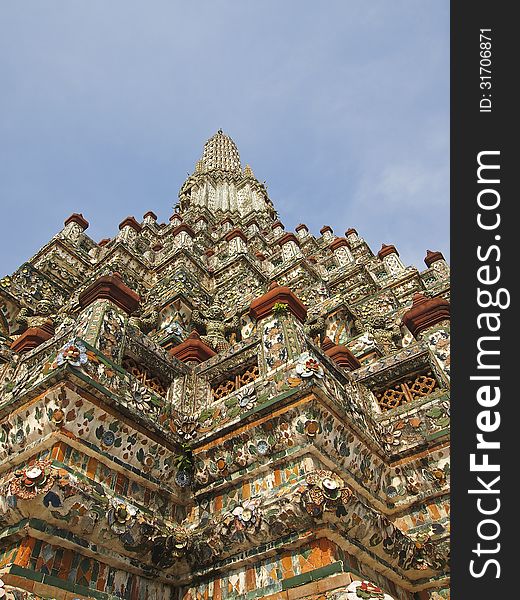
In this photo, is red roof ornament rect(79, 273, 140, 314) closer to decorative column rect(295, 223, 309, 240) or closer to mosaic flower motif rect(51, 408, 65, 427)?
mosaic flower motif rect(51, 408, 65, 427)

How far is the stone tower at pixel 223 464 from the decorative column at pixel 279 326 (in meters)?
0.03

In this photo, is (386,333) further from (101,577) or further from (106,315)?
(101,577)

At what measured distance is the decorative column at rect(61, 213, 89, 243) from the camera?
1850 cm

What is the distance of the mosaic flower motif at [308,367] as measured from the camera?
496cm

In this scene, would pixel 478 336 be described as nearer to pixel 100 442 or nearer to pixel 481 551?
pixel 481 551

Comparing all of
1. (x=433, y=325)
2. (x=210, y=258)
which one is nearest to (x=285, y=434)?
(x=433, y=325)

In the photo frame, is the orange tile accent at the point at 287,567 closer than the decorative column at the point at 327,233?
Yes

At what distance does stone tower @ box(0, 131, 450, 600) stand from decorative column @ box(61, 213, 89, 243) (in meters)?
11.9

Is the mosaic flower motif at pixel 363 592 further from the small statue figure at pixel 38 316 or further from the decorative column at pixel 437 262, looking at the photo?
the decorative column at pixel 437 262

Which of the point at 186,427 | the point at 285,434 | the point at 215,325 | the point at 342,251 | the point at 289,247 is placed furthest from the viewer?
the point at 342,251

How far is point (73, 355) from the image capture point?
4.57 m

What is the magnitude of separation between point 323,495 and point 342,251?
17959 mm

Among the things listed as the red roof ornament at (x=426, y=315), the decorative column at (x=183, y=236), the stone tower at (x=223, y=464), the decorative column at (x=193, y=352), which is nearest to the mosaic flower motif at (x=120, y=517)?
the stone tower at (x=223, y=464)

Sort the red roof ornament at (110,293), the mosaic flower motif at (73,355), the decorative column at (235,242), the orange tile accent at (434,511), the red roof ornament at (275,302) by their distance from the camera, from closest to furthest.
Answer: the mosaic flower motif at (73,355) → the orange tile accent at (434,511) → the red roof ornament at (110,293) → the red roof ornament at (275,302) → the decorative column at (235,242)
